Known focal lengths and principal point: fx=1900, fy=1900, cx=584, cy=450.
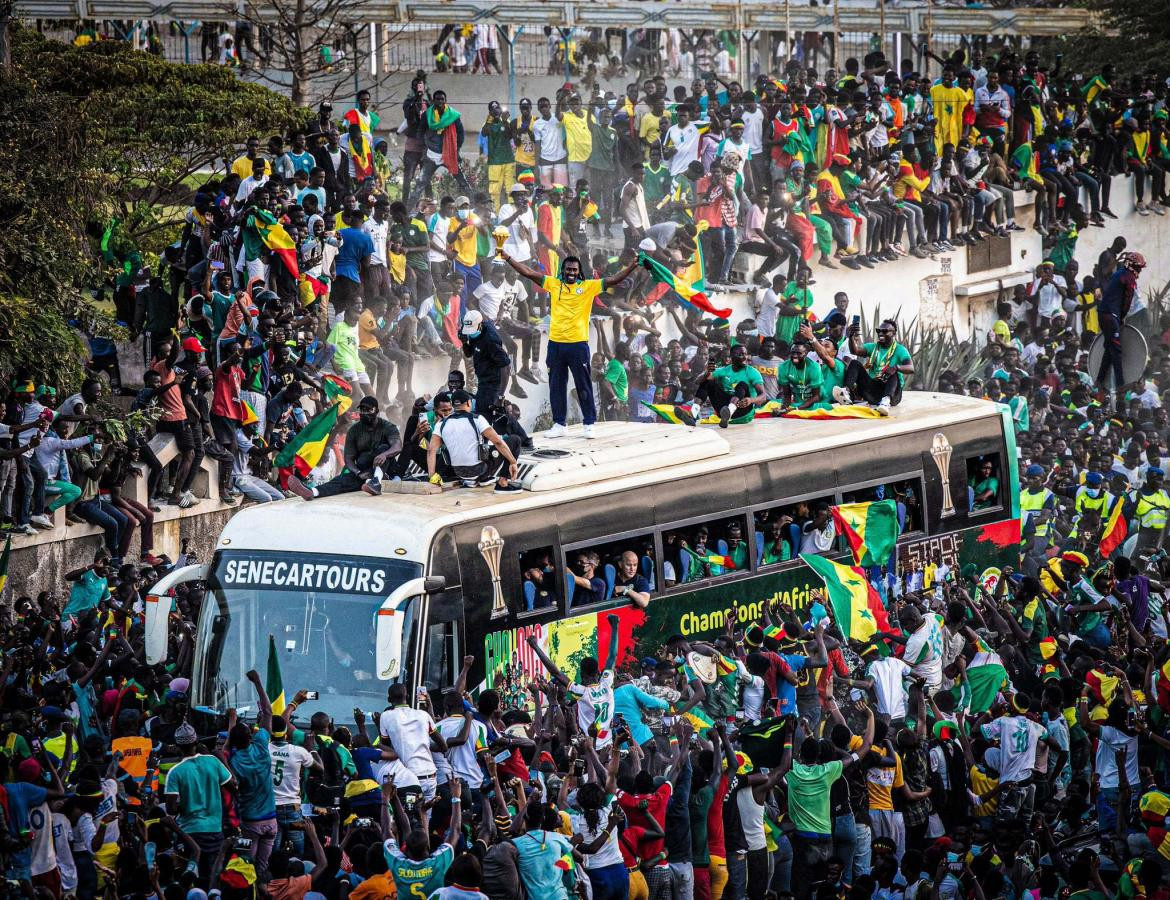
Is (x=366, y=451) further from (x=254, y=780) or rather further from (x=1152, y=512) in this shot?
(x=1152, y=512)

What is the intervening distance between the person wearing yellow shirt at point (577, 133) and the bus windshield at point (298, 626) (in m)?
11.9

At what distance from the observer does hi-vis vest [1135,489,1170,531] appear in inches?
689

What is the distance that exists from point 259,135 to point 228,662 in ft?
37.1

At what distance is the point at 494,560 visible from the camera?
42.8 ft

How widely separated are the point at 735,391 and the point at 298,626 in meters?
5.26

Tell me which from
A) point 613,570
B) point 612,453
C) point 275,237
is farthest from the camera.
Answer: point 275,237

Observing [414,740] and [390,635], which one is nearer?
[414,740]

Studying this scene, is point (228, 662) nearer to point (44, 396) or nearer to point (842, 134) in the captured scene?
point (44, 396)

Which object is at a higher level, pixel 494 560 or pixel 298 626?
pixel 494 560

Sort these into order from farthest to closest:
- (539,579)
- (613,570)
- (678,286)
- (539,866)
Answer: (678,286)
(613,570)
(539,579)
(539,866)

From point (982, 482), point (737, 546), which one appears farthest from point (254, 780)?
point (982, 482)

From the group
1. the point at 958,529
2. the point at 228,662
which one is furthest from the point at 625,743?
the point at 958,529

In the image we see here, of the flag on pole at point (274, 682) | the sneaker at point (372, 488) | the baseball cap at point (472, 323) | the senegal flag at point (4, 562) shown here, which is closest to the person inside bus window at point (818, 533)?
the baseball cap at point (472, 323)

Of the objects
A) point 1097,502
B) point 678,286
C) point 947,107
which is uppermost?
point 947,107
